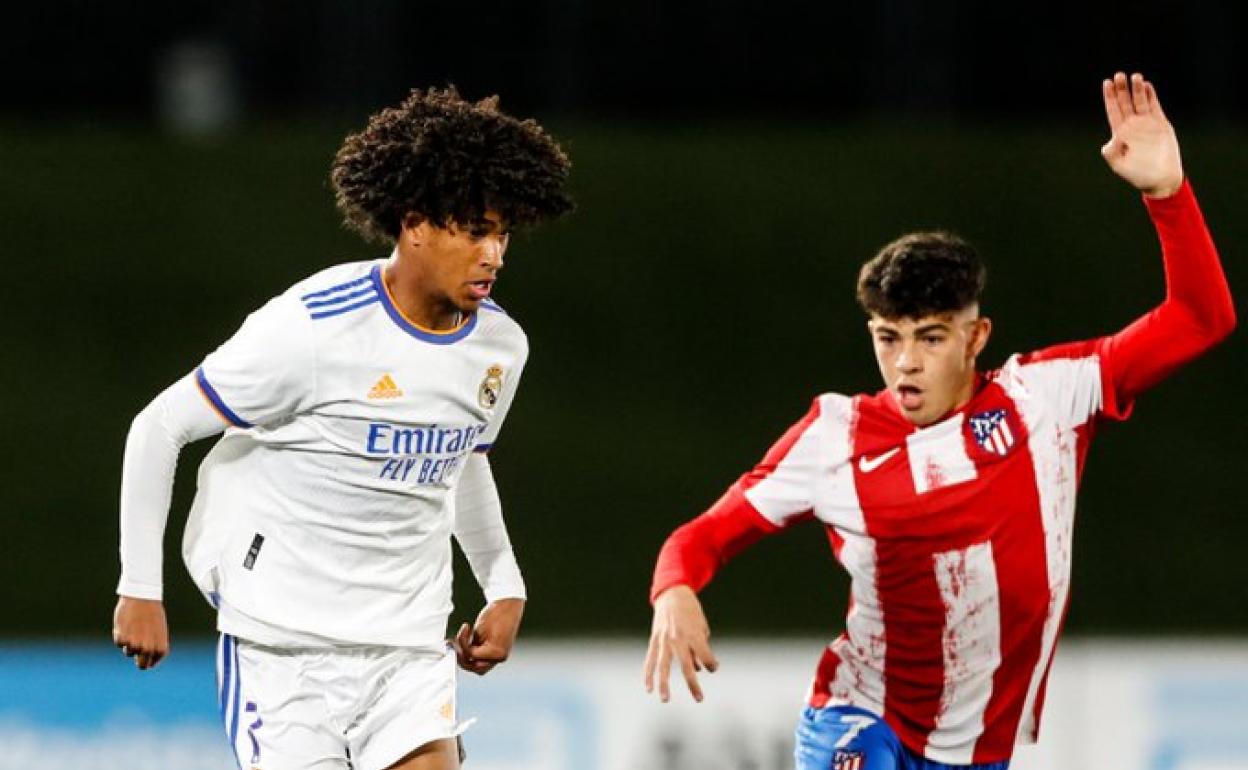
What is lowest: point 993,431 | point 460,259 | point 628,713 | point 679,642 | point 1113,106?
point 628,713

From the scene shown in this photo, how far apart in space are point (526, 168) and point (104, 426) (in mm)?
4548

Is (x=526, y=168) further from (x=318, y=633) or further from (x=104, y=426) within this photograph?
(x=104, y=426)

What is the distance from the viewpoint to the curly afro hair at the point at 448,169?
382 centimetres

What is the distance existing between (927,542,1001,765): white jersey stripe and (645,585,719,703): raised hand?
53 cm

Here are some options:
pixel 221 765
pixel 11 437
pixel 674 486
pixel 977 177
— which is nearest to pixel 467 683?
pixel 221 765

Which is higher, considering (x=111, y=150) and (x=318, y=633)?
(x=111, y=150)

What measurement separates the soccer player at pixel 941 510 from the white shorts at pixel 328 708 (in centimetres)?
51

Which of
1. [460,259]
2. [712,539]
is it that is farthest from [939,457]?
[460,259]

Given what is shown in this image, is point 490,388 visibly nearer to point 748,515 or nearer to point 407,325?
point 407,325

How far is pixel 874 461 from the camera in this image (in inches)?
163

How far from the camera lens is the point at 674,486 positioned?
319 inches

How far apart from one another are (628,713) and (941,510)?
277 cm

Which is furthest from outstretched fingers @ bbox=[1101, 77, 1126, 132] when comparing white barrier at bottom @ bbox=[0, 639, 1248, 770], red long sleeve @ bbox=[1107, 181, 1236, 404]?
white barrier at bottom @ bbox=[0, 639, 1248, 770]

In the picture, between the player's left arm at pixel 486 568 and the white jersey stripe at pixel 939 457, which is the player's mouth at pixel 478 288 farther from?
the white jersey stripe at pixel 939 457
